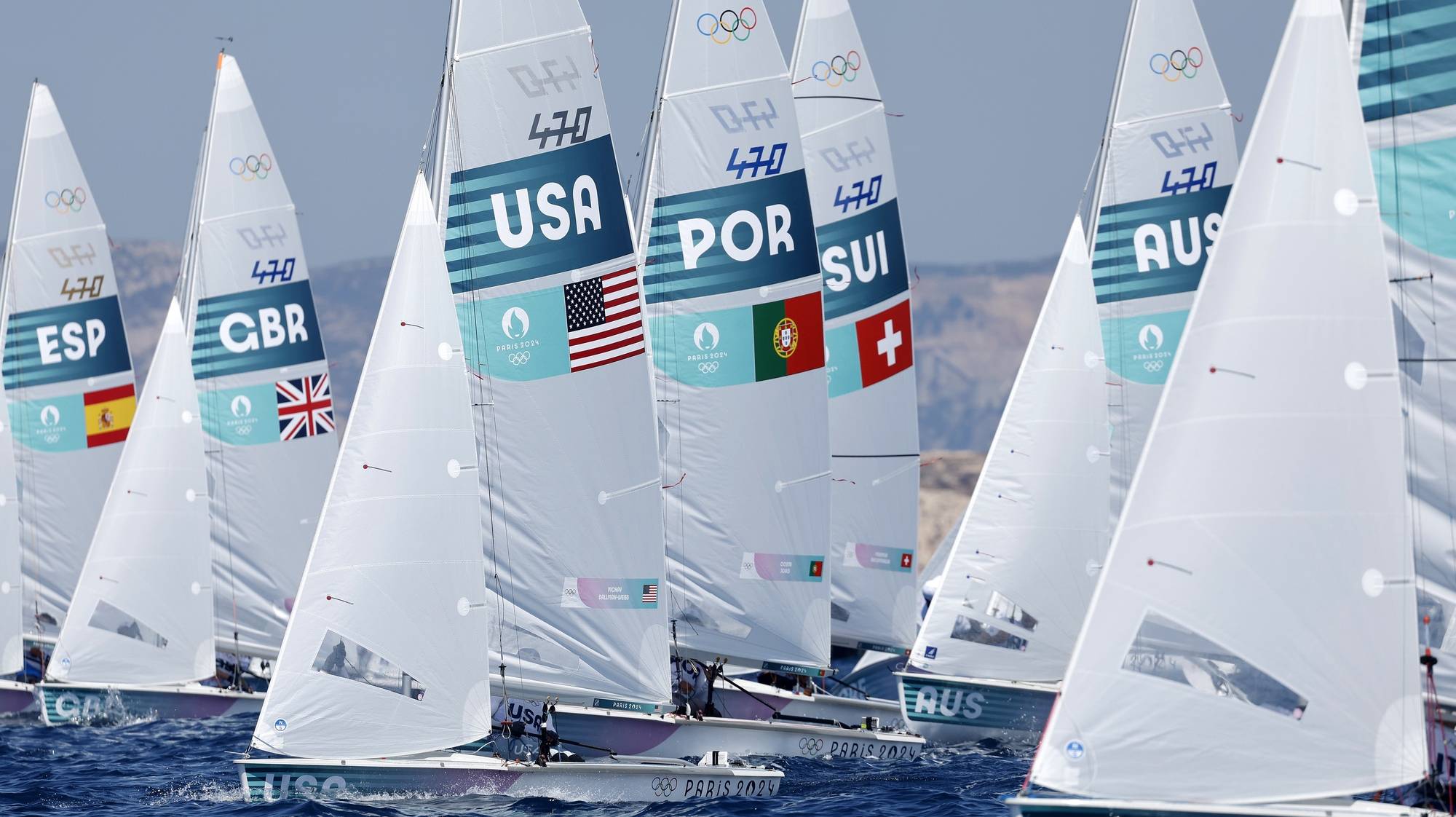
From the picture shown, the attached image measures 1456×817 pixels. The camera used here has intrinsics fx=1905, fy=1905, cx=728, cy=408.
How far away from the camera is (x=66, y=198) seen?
88.4ft

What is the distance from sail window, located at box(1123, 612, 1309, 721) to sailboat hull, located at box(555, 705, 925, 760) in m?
6.05

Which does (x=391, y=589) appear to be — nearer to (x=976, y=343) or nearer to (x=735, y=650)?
(x=735, y=650)

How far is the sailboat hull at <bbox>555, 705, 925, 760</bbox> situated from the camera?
683 inches

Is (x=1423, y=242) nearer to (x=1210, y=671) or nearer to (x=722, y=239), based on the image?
(x=1210, y=671)

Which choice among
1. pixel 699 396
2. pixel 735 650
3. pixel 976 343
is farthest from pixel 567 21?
pixel 976 343

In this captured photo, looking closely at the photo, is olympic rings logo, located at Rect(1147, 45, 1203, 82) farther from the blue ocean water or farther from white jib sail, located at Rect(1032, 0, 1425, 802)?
white jib sail, located at Rect(1032, 0, 1425, 802)

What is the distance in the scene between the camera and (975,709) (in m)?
20.6

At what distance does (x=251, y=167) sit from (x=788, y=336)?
947cm

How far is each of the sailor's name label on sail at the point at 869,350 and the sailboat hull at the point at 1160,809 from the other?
13083mm

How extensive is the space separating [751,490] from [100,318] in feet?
38.1

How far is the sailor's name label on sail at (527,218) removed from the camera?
55.6 ft

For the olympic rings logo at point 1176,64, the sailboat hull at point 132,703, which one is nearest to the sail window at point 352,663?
the sailboat hull at point 132,703

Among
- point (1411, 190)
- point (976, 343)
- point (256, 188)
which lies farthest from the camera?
point (976, 343)

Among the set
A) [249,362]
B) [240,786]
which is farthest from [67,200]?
[240,786]
